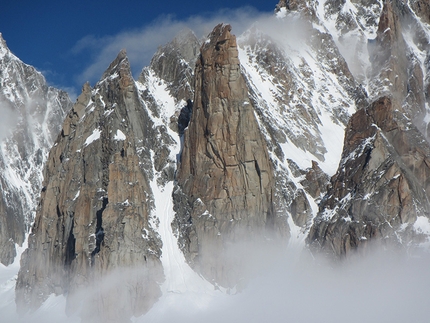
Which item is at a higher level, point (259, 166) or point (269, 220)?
point (259, 166)

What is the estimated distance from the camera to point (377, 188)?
117 meters

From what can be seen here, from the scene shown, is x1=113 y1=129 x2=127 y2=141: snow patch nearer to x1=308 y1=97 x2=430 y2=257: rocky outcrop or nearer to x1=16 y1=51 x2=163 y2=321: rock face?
x1=16 y1=51 x2=163 y2=321: rock face

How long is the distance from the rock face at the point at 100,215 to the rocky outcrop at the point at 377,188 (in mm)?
29145

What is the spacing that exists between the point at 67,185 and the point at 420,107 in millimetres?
77880

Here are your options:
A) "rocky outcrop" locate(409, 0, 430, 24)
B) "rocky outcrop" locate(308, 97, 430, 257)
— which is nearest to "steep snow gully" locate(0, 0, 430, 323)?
"rocky outcrop" locate(308, 97, 430, 257)

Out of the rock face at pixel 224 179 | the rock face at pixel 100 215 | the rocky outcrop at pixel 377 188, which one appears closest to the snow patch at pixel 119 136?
the rock face at pixel 100 215

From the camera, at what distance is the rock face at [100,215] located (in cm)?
12225

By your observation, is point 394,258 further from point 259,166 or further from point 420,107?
point 420,107

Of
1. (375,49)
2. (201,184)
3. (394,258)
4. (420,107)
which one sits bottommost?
(394,258)

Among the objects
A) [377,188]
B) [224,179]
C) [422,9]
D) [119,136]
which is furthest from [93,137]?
[422,9]

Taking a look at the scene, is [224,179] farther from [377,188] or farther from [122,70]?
[122,70]

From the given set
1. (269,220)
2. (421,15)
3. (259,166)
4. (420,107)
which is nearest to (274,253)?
(269,220)

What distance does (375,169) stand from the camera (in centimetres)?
12019

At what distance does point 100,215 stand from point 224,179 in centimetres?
2175
